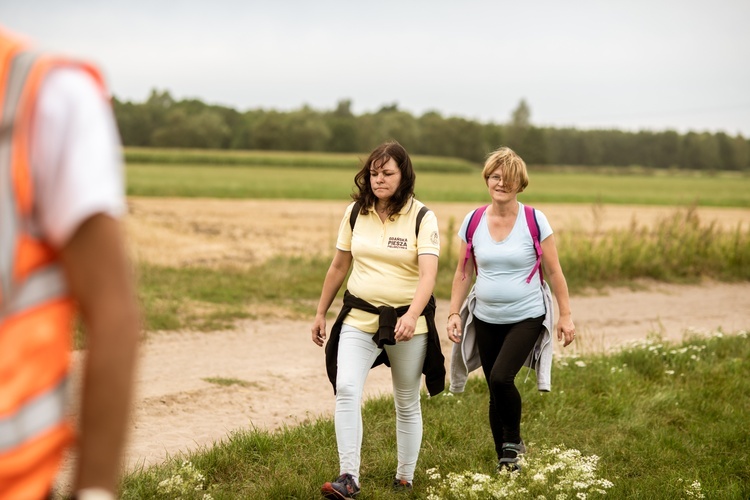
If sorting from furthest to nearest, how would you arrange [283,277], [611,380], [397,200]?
[283,277] → [611,380] → [397,200]

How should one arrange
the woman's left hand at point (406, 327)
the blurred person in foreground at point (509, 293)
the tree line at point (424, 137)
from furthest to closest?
the tree line at point (424, 137), the blurred person in foreground at point (509, 293), the woman's left hand at point (406, 327)

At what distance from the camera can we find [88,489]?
1.53 m

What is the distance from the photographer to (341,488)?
491 cm

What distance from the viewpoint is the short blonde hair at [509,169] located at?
544 centimetres

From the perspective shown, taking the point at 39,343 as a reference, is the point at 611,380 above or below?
below

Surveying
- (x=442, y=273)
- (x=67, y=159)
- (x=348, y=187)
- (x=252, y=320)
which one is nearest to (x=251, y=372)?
(x=252, y=320)

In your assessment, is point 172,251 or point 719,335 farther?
point 172,251

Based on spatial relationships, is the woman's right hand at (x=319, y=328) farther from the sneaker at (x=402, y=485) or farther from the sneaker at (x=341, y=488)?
the sneaker at (x=402, y=485)

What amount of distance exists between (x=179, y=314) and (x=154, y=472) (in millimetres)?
6063

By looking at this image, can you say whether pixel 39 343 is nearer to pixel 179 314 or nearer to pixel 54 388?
pixel 54 388

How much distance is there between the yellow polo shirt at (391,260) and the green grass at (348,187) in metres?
21.1

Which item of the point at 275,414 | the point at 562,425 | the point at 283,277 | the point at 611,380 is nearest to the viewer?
the point at 562,425

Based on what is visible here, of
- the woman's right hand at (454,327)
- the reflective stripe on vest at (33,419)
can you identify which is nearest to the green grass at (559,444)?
the woman's right hand at (454,327)

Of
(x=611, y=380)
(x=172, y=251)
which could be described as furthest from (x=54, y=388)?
(x=172, y=251)
